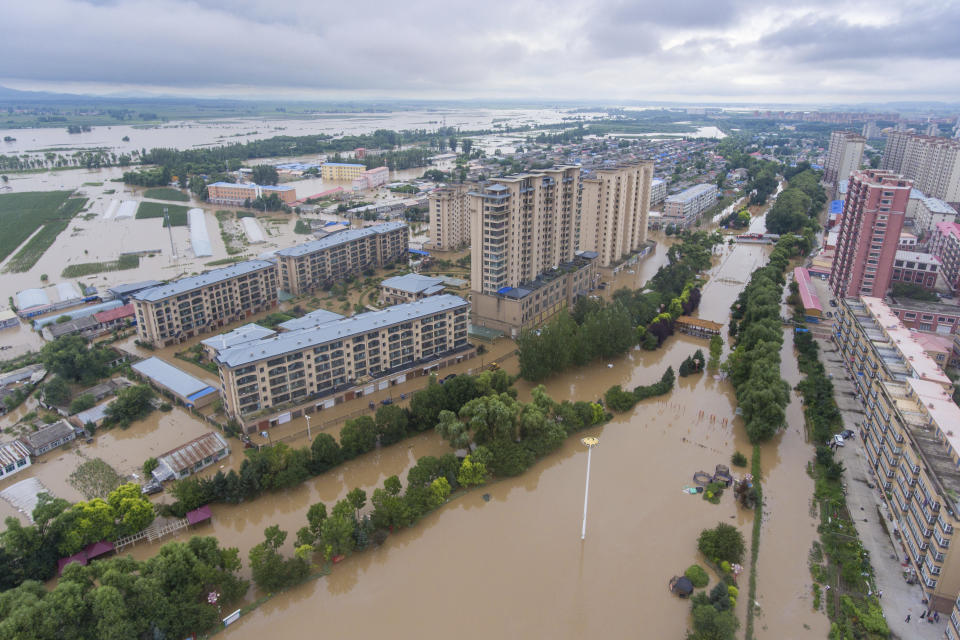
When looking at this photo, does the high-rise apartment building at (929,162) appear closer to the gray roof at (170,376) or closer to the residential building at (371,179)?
the residential building at (371,179)

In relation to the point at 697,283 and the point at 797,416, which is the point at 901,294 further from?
the point at 797,416

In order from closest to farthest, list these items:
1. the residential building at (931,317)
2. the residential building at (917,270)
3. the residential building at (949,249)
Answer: the residential building at (931,317)
the residential building at (917,270)
the residential building at (949,249)

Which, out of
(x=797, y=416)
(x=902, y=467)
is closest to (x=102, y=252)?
(x=797, y=416)

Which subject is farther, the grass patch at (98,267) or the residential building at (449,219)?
the residential building at (449,219)

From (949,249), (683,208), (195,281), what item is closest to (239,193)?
(195,281)

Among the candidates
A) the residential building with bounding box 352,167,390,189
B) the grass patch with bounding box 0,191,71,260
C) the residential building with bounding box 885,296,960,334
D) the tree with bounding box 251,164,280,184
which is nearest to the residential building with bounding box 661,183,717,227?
the residential building with bounding box 885,296,960,334

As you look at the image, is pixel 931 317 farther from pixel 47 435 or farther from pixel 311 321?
pixel 47 435

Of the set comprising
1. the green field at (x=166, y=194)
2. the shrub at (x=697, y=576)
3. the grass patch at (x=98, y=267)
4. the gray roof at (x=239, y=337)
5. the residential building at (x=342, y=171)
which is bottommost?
the shrub at (x=697, y=576)

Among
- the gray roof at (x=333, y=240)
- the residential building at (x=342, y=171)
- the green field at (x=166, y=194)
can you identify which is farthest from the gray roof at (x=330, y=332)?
the residential building at (x=342, y=171)
